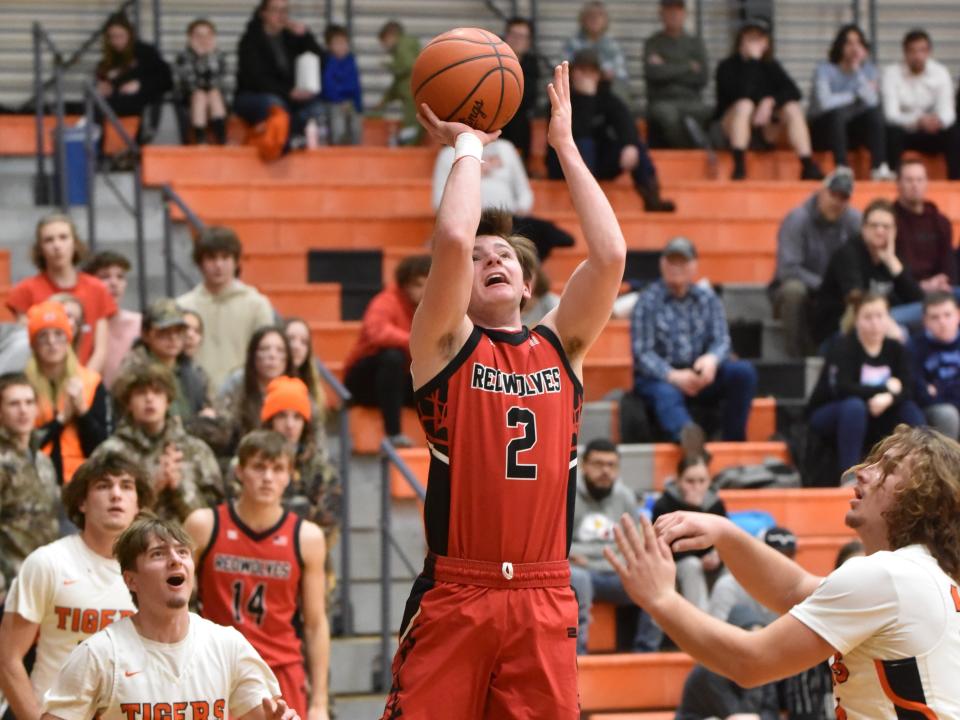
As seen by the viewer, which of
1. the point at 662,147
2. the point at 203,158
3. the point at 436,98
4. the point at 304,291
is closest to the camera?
the point at 436,98

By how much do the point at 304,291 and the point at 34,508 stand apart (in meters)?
4.08

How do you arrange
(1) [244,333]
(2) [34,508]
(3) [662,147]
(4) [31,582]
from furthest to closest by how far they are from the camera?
(3) [662,147]
(1) [244,333]
(2) [34,508]
(4) [31,582]

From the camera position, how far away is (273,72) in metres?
12.6

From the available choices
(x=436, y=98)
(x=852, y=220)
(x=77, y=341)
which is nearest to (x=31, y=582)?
(x=436, y=98)

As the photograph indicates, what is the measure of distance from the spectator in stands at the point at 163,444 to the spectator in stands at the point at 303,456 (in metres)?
0.44

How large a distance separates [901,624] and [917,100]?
33.0ft

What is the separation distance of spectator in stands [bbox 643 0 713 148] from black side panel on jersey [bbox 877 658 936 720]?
9.73m

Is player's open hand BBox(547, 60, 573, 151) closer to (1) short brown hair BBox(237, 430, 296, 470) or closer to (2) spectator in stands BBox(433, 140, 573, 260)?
(1) short brown hair BBox(237, 430, 296, 470)

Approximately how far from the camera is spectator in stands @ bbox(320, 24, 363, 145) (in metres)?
13.1

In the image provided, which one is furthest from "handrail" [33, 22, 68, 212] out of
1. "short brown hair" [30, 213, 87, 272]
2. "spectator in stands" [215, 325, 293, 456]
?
"spectator in stands" [215, 325, 293, 456]

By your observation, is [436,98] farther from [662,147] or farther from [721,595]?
[662,147]

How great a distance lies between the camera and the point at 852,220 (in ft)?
38.5

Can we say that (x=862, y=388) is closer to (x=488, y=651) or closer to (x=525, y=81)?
(x=525, y=81)

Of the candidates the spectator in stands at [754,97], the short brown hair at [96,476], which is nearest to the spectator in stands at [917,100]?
the spectator in stands at [754,97]
